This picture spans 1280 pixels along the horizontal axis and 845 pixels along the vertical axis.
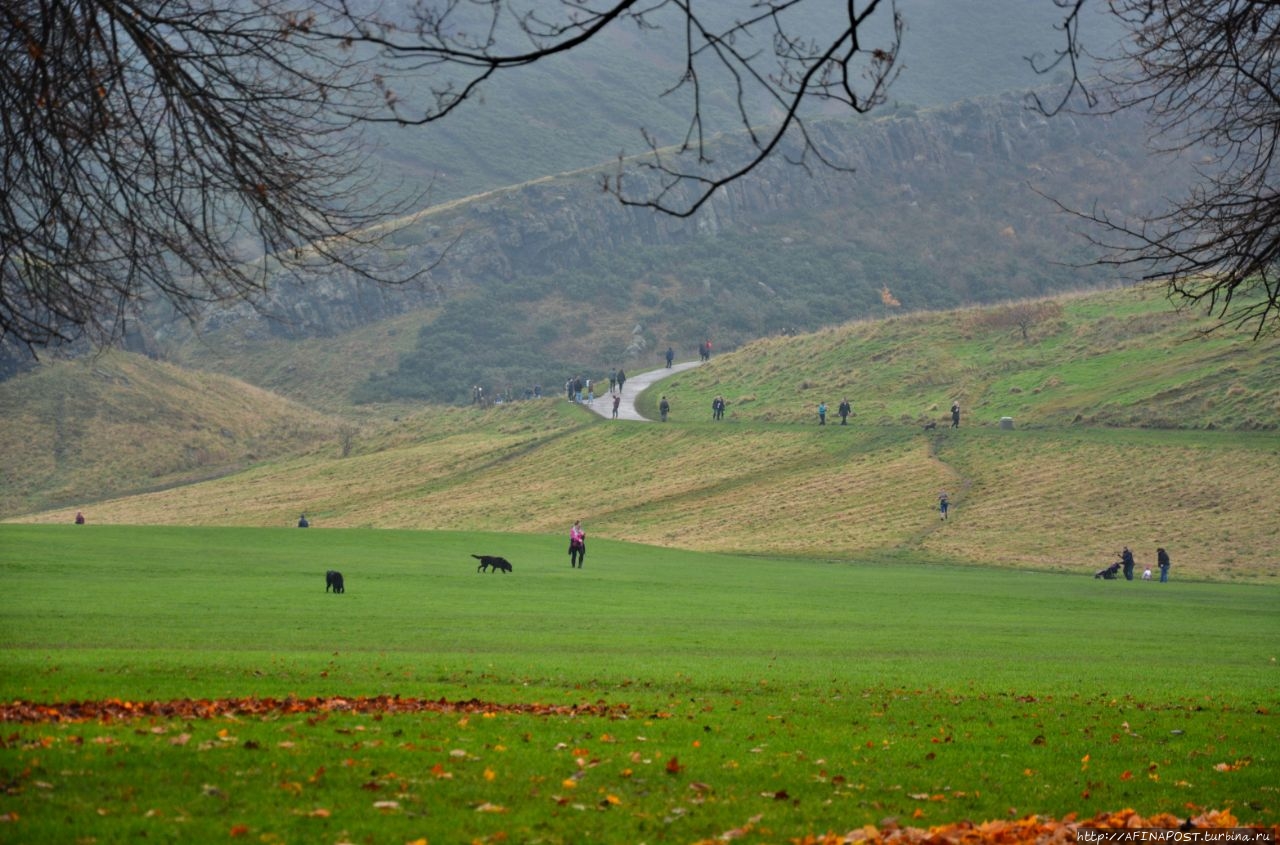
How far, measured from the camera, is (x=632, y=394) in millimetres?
101062

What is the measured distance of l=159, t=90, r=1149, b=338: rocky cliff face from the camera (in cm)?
13712

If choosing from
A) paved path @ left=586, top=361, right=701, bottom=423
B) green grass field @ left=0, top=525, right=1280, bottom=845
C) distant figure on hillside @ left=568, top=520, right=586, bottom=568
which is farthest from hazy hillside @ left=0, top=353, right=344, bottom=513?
green grass field @ left=0, top=525, right=1280, bottom=845

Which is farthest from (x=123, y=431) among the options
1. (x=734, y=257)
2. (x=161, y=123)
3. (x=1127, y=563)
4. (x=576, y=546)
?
(x=161, y=123)

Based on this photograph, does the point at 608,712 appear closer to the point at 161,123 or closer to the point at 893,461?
the point at 161,123

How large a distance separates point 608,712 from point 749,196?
150 meters

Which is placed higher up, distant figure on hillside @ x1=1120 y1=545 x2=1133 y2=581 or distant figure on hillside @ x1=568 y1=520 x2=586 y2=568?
distant figure on hillside @ x1=568 y1=520 x2=586 y2=568

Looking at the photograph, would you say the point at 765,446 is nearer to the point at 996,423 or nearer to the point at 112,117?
the point at 996,423

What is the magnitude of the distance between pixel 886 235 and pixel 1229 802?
150377 millimetres

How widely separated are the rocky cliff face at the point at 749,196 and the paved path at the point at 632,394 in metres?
30.4

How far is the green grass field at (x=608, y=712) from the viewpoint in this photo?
8953 millimetres

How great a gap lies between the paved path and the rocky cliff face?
3036 centimetres

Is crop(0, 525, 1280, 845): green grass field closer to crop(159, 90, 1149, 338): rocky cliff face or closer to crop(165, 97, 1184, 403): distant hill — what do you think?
crop(165, 97, 1184, 403): distant hill

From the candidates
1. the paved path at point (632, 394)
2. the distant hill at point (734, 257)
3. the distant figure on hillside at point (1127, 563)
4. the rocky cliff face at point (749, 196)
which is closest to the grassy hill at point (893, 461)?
the paved path at point (632, 394)

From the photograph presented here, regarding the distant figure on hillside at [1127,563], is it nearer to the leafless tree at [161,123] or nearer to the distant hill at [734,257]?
the leafless tree at [161,123]
